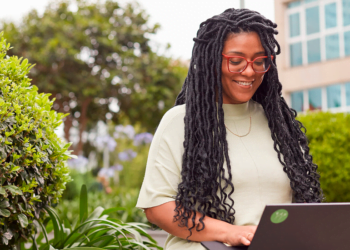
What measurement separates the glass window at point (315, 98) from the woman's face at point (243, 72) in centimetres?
1572

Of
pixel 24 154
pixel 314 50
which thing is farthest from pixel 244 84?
pixel 314 50

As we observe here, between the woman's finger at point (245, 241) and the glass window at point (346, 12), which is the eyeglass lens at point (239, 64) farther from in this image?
the glass window at point (346, 12)

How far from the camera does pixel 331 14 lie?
655 inches

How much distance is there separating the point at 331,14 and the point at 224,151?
1666 cm

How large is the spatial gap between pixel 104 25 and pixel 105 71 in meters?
1.42

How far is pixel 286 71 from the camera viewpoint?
17.4 metres

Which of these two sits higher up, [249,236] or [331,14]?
[331,14]

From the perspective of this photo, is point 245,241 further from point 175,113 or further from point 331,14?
point 331,14

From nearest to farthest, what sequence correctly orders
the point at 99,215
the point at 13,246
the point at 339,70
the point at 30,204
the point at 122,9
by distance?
the point at 30,204
the point at 13,246
the point at 99,215
the point at 122,9
the point at 339,70

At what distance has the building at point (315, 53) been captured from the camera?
636 inches

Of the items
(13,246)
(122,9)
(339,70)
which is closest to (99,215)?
(13,246)

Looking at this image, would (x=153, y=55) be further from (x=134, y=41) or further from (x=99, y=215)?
(x=99, y=215)

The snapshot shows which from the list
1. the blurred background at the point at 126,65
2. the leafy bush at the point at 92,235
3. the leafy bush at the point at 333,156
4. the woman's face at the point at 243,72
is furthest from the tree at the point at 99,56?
the woman's face at the point at 243,72

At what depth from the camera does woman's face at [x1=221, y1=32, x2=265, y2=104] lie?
1.76 metres
